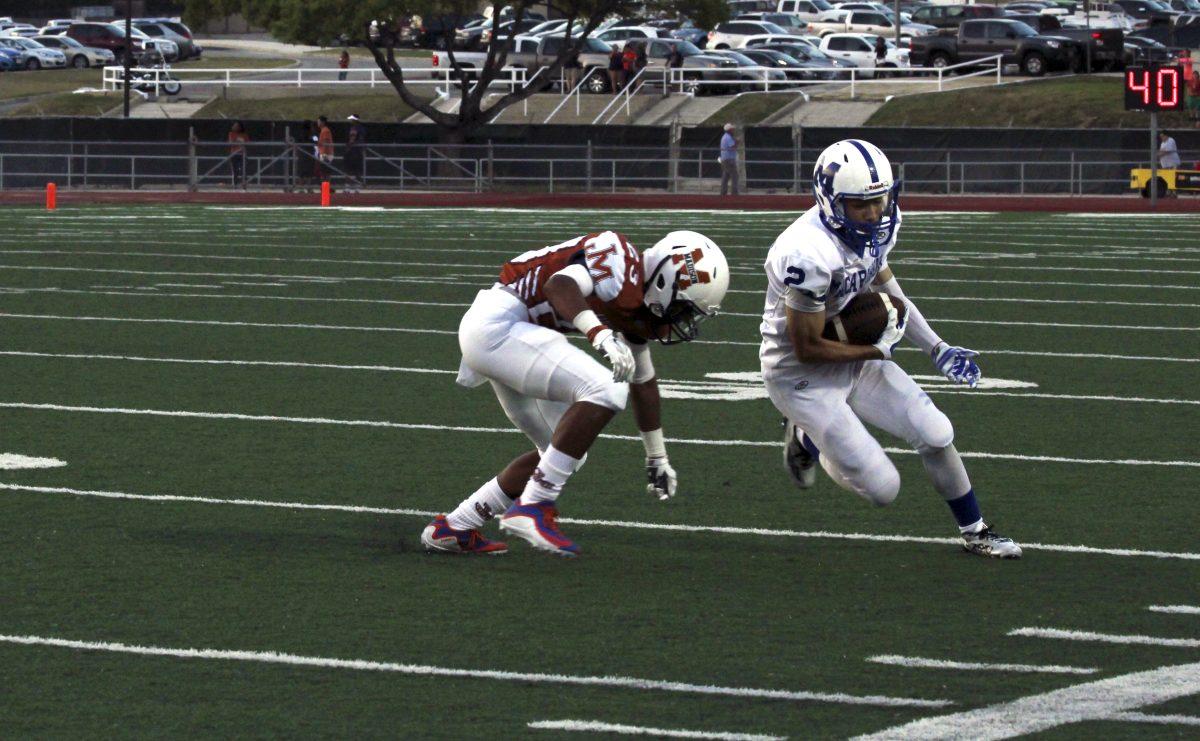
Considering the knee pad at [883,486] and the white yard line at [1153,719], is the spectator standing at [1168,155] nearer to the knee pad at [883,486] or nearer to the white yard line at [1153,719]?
the knee pad at [883,486]

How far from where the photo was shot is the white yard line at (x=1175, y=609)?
6.94m

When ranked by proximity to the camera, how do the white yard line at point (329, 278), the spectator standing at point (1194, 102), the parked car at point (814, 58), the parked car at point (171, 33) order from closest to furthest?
the white yard line at point (329, 278) → the spectator standing at point (1194, 102) → the parked car at point (814, 58) → the parked car at point (171, 33)

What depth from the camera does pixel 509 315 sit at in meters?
7.71

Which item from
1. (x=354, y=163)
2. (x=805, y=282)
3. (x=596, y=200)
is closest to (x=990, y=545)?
(x=805, y=282)

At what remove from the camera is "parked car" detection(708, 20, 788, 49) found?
5984cm

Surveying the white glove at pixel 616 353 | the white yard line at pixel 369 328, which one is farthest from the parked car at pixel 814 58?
the white glove at pixel 616 353

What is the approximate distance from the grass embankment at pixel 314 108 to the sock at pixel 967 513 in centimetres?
4631

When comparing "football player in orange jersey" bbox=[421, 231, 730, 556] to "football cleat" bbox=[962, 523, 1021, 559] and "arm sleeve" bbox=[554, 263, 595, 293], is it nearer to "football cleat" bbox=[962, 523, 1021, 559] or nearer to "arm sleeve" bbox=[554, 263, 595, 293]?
"arm sleeve" bbox=[554, 263, 595, 293]

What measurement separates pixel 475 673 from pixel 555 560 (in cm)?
170

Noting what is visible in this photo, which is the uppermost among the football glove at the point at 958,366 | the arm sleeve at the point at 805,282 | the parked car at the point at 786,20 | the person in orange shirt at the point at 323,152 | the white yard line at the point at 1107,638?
the parked car at the point at 786,20

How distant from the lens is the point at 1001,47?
181 ft

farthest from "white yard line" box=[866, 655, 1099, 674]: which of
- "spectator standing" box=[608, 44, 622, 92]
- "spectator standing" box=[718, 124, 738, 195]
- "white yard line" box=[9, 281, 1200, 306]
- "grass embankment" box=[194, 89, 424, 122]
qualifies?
"grass embankment" box=[194, 89, 424, 122]

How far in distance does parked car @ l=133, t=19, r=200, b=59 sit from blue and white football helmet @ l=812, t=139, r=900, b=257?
61.2 m

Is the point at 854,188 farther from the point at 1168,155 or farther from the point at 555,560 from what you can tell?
the point at 1168,155
